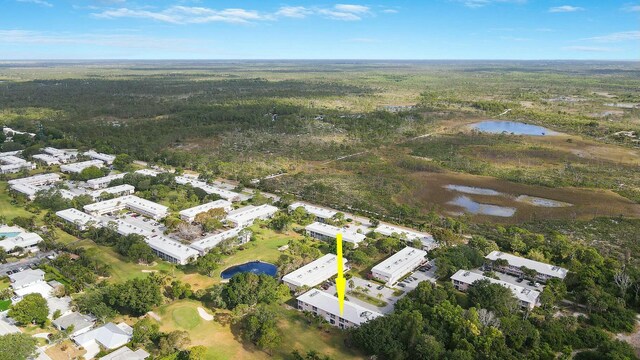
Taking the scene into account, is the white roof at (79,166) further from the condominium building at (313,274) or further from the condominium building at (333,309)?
the condominium building at (333,309)

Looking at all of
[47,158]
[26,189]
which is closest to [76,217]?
[26,189]

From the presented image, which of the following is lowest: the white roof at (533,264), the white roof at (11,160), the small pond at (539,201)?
the small pond at (539,201)

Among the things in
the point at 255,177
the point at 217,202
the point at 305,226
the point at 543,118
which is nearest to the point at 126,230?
the point at 217,202

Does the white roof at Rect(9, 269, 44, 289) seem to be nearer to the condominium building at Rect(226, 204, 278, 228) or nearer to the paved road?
the paved road

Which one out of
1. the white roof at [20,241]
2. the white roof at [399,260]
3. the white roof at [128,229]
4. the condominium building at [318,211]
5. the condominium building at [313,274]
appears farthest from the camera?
the condominium building at [318,211]

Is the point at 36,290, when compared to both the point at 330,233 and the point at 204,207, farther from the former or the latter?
the point at 330,233

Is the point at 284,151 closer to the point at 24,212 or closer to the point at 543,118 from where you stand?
the point at 24,212

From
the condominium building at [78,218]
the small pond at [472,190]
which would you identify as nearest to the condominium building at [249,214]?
the condominium building at [78,218]

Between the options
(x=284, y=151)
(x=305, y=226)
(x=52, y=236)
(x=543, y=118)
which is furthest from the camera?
(x=543, y=118)
